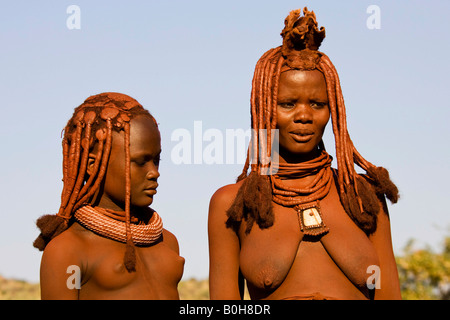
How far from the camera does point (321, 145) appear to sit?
5762 mm

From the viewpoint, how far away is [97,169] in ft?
17.5

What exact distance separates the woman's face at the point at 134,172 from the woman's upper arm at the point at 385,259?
5.69 ft

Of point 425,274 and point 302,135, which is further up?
point 302,135

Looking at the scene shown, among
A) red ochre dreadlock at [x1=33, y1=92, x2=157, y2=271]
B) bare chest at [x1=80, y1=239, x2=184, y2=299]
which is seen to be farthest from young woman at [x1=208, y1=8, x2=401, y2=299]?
red ochre dreadlock at [x1=33, y1=92, x2=157, y2=271]

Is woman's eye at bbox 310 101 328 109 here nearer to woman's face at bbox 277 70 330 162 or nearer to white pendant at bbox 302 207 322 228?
woman's face at bbox 277 70 330 162

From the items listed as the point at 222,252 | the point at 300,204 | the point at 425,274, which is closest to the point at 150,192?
the point at 222,252

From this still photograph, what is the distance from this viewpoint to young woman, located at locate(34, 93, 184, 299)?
16.8 feet

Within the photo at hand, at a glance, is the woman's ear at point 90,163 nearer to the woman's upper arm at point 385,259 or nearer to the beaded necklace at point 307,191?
the beaded necklace at point 307,191

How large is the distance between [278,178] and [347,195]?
0.54 metres

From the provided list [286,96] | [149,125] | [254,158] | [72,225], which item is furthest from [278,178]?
[72,225]

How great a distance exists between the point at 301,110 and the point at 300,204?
2.31 ft

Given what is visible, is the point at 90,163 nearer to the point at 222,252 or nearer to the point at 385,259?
the point at 222,252
